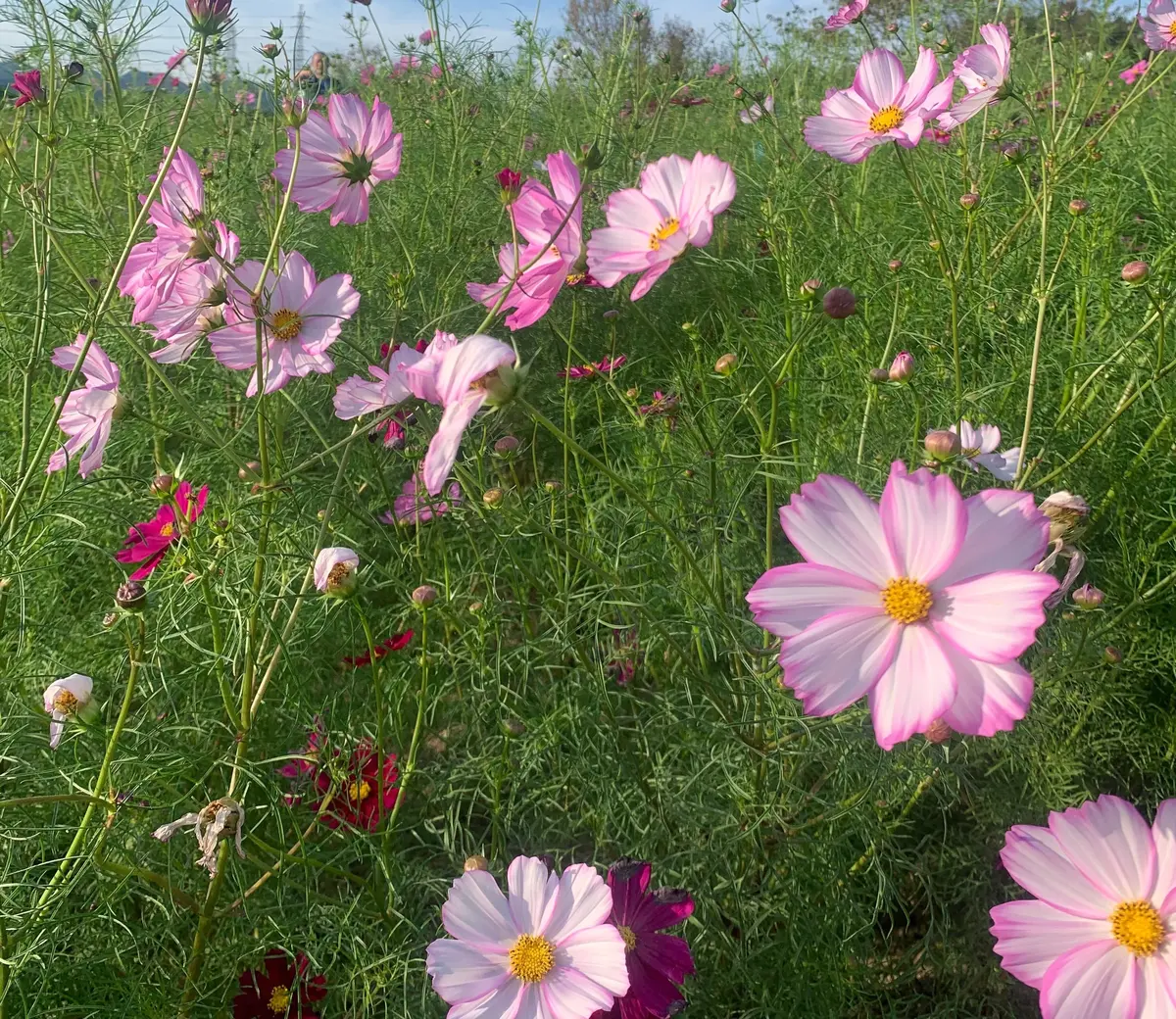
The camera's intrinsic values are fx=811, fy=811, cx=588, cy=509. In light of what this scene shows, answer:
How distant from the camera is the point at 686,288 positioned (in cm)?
210

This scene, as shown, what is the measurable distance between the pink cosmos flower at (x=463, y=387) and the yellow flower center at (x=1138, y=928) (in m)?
0.48

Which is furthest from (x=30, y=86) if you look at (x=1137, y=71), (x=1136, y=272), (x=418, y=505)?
(x=1137, y=71)

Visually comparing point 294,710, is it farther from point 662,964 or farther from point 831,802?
point 831,802

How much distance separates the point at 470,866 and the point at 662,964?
0.59 ft

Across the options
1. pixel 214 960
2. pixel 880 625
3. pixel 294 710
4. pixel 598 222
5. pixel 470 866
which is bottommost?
pixel 214 960

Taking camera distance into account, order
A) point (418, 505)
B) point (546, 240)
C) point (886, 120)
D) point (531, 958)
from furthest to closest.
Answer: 1. point (886, 120)
2. point (418, 505)
3. point (546, 240)
4. point (531, 958)

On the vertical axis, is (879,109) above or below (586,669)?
above

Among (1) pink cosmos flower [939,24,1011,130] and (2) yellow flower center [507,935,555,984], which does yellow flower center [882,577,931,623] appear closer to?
(2) yellow flower center [507,935,555,984]

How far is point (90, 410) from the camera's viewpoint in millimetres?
794

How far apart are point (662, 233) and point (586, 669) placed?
42cm

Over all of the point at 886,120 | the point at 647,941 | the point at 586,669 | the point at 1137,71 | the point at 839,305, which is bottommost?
the point at 647,941

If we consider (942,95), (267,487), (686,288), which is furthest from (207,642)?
(686,288)

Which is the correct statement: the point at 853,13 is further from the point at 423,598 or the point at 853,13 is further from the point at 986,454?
the point at 423,598

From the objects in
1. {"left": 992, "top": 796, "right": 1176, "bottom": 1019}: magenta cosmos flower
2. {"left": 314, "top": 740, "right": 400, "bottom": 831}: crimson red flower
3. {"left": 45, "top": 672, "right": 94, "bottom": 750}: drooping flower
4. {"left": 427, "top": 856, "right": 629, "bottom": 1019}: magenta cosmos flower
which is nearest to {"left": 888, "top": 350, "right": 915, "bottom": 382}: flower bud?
{"left": 992, "top": 796, "right": 1176, "bottom": 1019}: magenta cosmos flower
